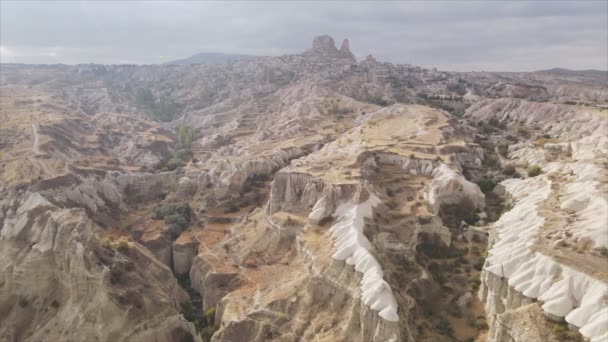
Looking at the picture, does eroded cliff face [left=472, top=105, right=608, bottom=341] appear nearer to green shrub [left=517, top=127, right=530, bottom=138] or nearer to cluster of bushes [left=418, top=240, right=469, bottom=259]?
cluster of bushes [left=418, top=240, right=469, bottom=259]

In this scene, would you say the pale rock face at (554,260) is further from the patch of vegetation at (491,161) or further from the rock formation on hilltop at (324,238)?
the patch of vegetation at (491,161)

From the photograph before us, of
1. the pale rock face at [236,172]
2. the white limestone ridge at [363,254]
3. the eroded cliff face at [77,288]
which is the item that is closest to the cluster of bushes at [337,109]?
the pale rock face at [236,172]

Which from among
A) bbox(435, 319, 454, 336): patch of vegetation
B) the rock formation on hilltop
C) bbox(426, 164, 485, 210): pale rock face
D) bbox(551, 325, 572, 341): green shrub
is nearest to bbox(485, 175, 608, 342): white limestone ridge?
the rock formation on hilltop

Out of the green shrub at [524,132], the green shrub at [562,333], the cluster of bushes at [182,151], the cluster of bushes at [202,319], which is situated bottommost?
the cluster of bushes at [202,319]

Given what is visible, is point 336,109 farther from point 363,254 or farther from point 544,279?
point 544,279

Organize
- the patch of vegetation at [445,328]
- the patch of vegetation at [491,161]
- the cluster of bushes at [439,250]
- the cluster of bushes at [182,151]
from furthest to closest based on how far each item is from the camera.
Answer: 1. the cluster of bushes at [182,151]
2. the patch of vegetation at [491,161]
3. the cluster of bushes at [439,250]
4. the patch of vegetation at [445,328]

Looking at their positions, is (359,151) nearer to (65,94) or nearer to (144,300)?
(144,300)

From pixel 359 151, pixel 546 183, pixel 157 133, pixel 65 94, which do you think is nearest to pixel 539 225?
pixel 546 183
